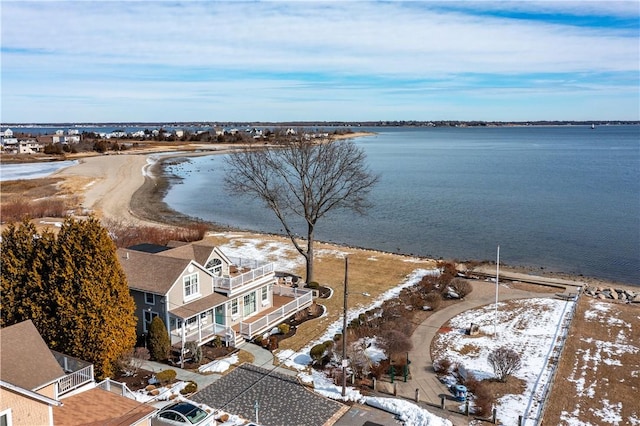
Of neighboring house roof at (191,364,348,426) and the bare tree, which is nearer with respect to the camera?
neighboring house roof at (191,364,348,426)

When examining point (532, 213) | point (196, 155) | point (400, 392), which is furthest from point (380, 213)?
point (196, 155)

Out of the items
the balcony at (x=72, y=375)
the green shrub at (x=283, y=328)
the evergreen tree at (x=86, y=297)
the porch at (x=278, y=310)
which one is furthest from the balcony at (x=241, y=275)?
the balcony at (x=72, y=375)

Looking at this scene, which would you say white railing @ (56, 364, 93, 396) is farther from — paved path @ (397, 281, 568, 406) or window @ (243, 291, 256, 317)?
paved path @ (397, 281, 568, 406)

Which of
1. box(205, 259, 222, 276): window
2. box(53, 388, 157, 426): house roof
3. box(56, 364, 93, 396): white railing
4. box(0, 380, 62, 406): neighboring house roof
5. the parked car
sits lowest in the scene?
the parked car

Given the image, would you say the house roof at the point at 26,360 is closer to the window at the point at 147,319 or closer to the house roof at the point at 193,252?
the window at the point at 147,319

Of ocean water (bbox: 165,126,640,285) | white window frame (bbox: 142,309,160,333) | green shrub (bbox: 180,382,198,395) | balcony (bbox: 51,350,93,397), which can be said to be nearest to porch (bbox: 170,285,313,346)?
white window frame (bbox: 142,309,160,333)

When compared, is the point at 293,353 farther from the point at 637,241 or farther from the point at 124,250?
the point at 637,241

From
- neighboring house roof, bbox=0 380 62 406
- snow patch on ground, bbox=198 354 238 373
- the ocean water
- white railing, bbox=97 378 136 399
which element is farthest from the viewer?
the ocean water
